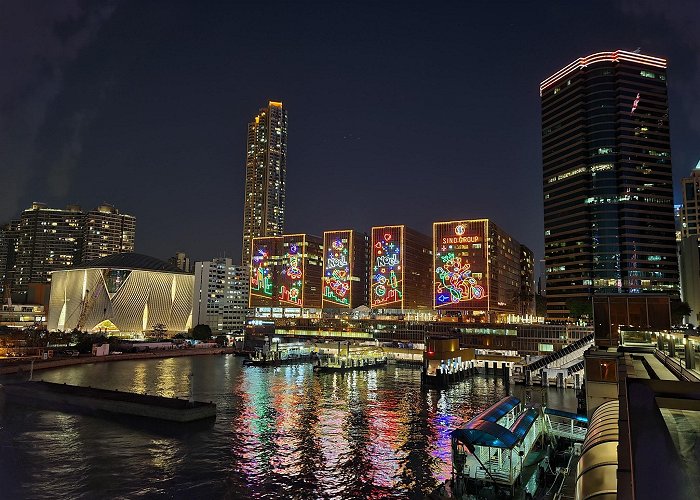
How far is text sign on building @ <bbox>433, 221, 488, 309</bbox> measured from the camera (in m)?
139

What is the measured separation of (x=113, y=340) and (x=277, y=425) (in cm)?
10508

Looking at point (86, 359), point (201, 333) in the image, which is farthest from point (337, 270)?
point (86, 359)

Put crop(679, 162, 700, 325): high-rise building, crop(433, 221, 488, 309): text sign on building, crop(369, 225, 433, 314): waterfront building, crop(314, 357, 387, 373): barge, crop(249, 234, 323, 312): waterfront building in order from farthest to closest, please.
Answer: crop(249, 234, 323, 312): waterfront building
crop(369, 225, 433, 314): waterfront building
crop(433, 221, 488, 309): text sign on building
crop(679, 162, 700, 325): high-rise building
crop(314, 357, 387, 373): barge

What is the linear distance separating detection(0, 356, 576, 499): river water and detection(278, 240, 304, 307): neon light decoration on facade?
106 meters

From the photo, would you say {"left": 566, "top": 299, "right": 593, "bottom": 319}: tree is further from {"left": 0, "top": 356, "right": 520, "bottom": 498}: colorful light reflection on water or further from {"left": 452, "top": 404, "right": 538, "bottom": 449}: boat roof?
{"left": 452, "top": 404, "right": 538, "bottom": 449}: boat roof

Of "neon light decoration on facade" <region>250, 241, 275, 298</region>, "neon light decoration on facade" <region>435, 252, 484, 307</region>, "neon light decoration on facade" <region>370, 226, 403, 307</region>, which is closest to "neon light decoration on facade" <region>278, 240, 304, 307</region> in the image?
"neon light decoration on facade" <region>250, 241, 275, 298</region>

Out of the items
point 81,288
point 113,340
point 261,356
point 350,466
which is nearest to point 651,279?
point 261,356

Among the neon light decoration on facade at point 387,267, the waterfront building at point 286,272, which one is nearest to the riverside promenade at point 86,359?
the waterfront building at point 286,272

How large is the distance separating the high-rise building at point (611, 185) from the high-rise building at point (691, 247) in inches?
337

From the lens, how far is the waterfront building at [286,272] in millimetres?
180375

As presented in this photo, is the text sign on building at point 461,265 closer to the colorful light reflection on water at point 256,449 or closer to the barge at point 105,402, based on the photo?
the colorful light reflection on water at point 256,449

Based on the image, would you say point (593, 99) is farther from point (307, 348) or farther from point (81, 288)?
point (81, 288)

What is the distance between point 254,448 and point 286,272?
14260 cm

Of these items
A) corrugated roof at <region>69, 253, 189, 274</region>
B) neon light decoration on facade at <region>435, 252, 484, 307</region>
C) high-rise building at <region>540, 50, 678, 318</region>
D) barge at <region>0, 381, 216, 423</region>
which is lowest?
barge at <region>0, 381, 216, 423</region>
